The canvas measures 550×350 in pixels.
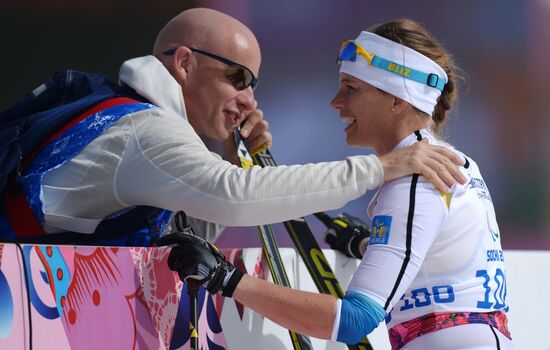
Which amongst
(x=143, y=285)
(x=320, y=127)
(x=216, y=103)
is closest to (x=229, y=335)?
(x=143, y=285)

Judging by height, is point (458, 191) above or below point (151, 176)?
above

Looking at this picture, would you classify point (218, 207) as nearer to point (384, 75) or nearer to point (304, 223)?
point (384, 75)

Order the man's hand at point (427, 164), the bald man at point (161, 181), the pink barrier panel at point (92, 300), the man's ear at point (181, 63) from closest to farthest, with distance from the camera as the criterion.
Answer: the pink barrier panel at point (92, 300)
the man's hand at point (427, 164)
the bald man at point (161, 181)
the man's ear at point (181, 63)

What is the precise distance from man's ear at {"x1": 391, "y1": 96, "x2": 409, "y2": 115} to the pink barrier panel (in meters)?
0.72

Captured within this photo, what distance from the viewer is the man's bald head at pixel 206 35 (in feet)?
10.3

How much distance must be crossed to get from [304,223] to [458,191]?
4.05ft

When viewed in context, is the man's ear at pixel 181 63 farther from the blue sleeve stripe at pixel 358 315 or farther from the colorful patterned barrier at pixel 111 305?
the blue sleeve stripe at pixel 358 315

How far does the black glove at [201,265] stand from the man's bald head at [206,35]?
1004 mm

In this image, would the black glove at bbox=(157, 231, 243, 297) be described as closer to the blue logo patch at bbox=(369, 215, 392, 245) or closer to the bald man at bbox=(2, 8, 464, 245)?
the bald man at bbox=(2, 8, 464, 245)

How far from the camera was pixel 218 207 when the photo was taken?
2500mm

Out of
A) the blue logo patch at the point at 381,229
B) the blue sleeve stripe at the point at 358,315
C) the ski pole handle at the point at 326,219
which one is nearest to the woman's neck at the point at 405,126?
the blue logo patch at the point at 381,229

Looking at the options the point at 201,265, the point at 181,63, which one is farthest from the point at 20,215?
the point at 181,63

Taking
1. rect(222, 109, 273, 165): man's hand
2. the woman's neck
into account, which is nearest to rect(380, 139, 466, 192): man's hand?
the woman's neck

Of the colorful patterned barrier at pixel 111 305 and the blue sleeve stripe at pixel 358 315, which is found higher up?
the blue sleeve stripe at pixel 358 315
